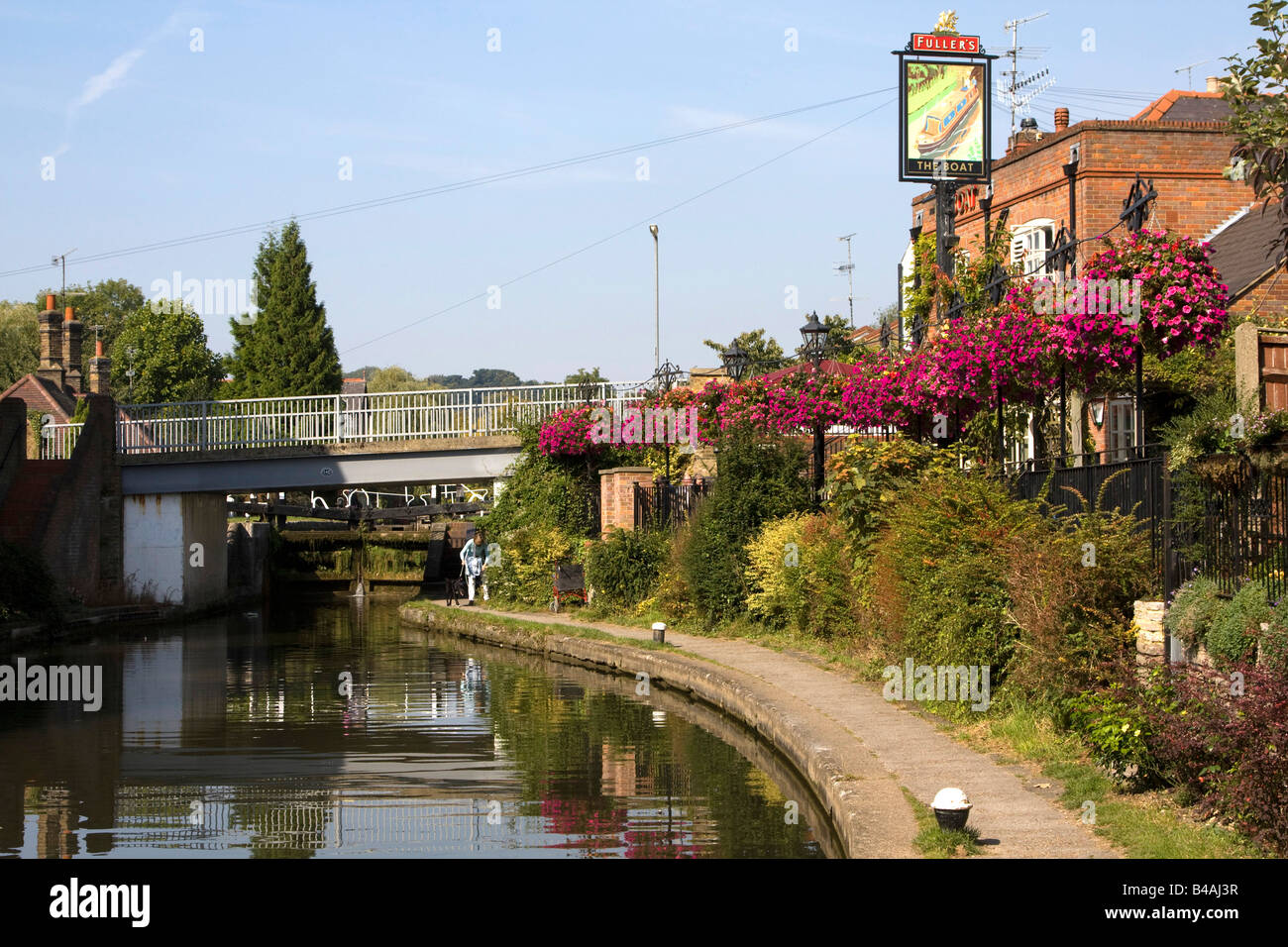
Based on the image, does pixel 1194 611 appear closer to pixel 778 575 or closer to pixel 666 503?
pixel 778 575

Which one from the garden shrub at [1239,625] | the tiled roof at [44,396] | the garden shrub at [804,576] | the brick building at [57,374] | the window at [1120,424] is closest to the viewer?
the garden shrub at [1239,625]

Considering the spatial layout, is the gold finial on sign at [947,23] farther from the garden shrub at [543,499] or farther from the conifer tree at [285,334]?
the conifer tree at [285,334]

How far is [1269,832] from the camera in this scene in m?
7.24

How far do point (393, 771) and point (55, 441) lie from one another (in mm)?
26416

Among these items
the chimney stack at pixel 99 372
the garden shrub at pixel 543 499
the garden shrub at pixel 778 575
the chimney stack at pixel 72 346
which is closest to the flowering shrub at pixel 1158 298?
the garden shrub at pixel 778 575

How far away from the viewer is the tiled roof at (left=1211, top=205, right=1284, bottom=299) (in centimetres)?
1897

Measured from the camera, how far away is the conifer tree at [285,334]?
63562mm

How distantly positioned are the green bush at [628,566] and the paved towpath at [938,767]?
638 centimetres

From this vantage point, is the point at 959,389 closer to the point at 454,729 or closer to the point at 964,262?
the point at 454,729

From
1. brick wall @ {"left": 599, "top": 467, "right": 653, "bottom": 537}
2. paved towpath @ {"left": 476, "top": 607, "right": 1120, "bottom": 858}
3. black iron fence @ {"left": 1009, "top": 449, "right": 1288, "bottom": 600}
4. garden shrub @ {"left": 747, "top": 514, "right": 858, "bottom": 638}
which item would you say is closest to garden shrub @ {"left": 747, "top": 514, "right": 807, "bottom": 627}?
garden shrub @ {"left": 747, "top": 514, "right": 858, "bottom": 638}

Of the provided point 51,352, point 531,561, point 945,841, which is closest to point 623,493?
point 531,561

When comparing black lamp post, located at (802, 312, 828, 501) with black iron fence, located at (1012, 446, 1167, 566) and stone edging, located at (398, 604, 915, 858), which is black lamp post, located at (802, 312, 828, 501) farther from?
black iron fence, located at (1012, 446, 1167, 566)

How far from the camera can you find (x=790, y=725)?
1242 cm

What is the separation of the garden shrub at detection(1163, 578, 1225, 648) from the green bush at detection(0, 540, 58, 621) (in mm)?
21538
